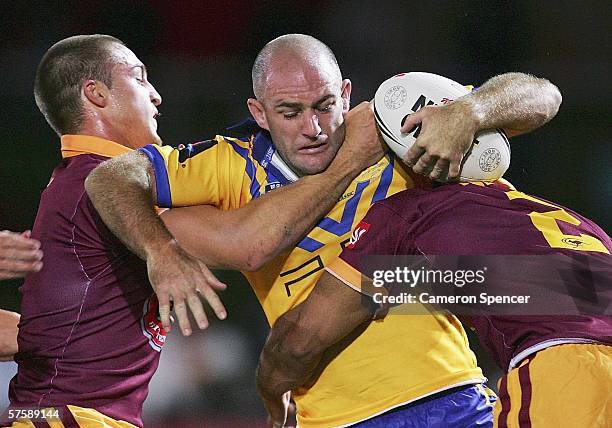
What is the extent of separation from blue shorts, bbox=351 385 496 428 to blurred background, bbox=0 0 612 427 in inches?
83.1

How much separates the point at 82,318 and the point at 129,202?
16.0 inches

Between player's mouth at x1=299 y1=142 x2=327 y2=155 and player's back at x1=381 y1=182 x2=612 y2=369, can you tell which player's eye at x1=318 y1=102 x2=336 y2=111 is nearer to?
player's mouth at x1=299 y1=142 x2=327 y2=155

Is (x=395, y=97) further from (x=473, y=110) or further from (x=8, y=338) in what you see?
(x=8, y=338)

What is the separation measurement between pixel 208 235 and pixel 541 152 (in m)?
2.76

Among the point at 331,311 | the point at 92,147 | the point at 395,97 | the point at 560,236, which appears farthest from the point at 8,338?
the point at 560,236

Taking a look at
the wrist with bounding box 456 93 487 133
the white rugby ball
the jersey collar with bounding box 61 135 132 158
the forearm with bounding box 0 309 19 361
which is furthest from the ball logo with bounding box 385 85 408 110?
the forearm with bounding box 0 309 19 361

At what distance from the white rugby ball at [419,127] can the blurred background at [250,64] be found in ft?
7.10

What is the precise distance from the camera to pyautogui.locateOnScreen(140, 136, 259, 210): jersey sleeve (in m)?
2.21

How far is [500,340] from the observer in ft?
5.91

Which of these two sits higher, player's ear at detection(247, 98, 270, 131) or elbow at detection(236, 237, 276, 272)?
player's ear at detection(247, 98, 270, 131)

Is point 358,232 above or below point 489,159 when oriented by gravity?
below

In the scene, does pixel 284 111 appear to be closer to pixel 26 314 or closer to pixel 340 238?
pixel 340 238

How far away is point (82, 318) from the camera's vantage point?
230 centimetres

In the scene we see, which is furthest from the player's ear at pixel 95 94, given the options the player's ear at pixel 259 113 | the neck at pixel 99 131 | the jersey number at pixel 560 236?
the jersey number at pixel 560 236
